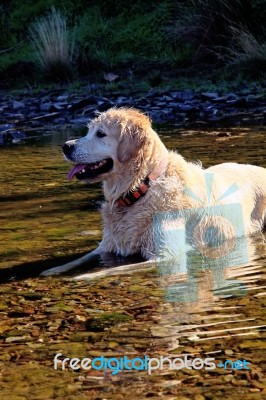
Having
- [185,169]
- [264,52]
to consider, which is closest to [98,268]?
[185,169]

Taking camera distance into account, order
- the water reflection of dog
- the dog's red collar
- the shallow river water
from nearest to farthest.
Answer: the shallow river water → the water reflection of dog → the dog's red collar

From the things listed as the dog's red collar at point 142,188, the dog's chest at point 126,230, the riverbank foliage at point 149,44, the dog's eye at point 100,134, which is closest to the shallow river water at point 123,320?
the dog's chest at point 126,230

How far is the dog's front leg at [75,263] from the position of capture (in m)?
5.92

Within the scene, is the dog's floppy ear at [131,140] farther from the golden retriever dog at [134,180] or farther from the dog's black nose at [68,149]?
the dog's black nose at [68,149]

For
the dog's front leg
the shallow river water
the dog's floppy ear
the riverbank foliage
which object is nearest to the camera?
the shallow river water

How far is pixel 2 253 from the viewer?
21.7 feet

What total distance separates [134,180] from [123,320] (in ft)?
6.42

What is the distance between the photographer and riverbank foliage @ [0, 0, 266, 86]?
1973 centimetres

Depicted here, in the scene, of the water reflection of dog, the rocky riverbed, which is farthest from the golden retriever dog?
the rocky riverbed

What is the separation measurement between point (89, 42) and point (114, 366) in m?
20.8

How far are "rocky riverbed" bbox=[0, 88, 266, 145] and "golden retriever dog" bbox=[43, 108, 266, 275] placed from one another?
298 inches

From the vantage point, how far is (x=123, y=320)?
4.69 m

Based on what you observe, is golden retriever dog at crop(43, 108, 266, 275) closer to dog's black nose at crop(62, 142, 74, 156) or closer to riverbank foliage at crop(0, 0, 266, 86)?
dog's black nose at crop(62, 142, 74, 156)

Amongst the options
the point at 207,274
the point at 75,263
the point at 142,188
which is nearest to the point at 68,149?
the point at 142,188
